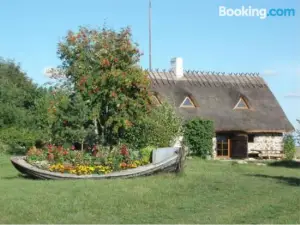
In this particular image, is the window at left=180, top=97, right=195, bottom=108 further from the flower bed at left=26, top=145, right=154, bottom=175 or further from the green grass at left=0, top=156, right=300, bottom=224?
Result: the green grass at left=0, top=156, right=300, bottom=224

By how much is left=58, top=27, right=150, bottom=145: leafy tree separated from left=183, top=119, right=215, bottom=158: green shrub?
869 centimetres

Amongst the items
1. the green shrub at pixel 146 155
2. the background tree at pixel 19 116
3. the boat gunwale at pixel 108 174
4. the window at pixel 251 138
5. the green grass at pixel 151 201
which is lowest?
the green grass at pixel 151 201

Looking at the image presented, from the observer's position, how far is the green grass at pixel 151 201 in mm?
9547

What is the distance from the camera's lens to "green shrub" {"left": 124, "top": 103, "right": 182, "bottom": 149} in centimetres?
2586

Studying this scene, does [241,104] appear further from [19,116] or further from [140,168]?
[140,168]

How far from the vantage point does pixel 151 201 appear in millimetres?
11289

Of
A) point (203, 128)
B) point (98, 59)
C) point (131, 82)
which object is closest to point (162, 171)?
point (131, 82)

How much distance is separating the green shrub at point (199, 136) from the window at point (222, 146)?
114 inches

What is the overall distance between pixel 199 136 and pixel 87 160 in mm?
17332

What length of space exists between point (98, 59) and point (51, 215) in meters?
15.4

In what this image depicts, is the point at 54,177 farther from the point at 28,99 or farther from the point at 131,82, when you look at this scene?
the point at 28,99

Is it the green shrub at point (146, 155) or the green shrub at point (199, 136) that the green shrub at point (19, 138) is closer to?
the green shrub at point (199, 136)

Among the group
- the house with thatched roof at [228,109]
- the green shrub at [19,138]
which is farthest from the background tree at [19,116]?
the house with thatched roof at [228,109]

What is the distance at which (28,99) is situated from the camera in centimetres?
4475
